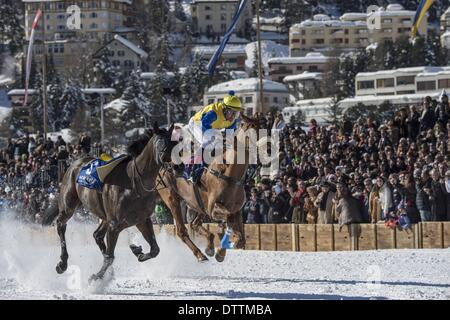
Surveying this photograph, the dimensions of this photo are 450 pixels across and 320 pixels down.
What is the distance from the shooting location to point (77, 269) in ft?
44.3

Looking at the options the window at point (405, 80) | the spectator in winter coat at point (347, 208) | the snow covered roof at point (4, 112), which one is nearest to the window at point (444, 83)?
the window at point (405, 80)

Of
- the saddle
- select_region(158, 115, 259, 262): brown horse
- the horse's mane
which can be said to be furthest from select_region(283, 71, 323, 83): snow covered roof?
the horse's mane

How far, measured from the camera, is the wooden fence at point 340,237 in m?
17.4

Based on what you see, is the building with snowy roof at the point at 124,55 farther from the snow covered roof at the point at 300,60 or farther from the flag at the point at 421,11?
the flag at the point at 421,11

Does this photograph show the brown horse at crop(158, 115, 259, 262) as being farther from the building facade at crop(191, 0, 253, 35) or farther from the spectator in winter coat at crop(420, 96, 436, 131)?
the building facade at crop(191, 0, 253, 35)

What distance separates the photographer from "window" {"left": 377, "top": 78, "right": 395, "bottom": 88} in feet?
348

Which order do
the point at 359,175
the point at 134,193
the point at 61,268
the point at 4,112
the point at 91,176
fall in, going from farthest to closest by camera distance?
1. the point at 4,112
2. the point at 359,175
3. the point at 61,268
4. the point at 91,176
5. the point at 134,193

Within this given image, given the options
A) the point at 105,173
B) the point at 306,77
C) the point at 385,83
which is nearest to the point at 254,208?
the point at 105,173

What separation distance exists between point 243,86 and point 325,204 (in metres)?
86.6

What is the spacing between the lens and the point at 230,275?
48.8ft

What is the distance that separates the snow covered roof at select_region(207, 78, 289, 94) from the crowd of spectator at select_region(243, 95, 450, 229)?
204 feet

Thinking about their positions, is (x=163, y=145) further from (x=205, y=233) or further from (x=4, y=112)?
(x=4, y=112)

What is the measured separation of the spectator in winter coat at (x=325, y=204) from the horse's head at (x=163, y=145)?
6.76 metres
